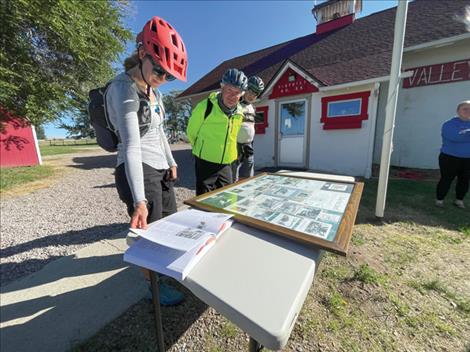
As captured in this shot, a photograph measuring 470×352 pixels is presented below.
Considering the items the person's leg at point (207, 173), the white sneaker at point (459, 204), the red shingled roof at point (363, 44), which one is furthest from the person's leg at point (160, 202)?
the red shingled roof at point (363, 44)

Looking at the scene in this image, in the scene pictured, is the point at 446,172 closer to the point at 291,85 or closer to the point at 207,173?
the point at 207,173

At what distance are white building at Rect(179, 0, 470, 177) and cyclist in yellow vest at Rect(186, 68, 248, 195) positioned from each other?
548cm

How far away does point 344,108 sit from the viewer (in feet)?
21.5

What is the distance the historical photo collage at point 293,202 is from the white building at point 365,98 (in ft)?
17.4

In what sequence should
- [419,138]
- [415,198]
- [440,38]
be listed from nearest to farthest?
1. [415,198]
2. [440,38]
3. [419,138]

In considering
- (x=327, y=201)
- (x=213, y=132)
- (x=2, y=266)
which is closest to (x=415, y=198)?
(x=327, y=201)

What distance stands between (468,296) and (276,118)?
6.95 metres

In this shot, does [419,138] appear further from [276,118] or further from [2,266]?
[2,266]

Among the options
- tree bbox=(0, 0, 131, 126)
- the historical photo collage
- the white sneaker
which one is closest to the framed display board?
the historical photo collage

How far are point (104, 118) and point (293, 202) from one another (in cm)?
142

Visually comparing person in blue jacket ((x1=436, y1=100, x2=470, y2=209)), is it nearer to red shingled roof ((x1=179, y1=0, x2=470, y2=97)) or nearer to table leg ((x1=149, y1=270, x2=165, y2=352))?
red shingled roof ((x1=179, y1=0, x2=470, y2=97))

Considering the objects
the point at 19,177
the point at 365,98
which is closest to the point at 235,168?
the point at 365,98

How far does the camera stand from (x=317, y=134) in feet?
23.6

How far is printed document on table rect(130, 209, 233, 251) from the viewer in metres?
0.95
